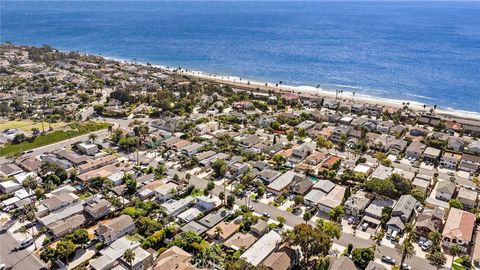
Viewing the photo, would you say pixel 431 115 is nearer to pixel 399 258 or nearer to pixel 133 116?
pixel 399 258

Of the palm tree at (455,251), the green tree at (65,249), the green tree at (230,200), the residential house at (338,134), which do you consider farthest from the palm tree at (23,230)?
the residential house at (338,134)

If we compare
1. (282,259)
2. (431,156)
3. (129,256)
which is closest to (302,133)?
(431,156)

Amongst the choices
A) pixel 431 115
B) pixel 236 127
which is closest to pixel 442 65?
pixel 431 115

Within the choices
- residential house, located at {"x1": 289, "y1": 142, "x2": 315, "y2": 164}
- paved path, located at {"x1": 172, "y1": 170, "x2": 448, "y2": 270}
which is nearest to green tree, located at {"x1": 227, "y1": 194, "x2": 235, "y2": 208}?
paved path, located at {"x1": 172, "y1": 170, "x2": 448, "y2": 270}

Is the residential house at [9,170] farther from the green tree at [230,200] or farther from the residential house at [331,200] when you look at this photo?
the residential house at [331,200]

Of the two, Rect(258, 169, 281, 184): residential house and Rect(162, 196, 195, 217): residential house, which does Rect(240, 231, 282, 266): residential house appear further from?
Rect(258, 169, 281, 184): residential house
